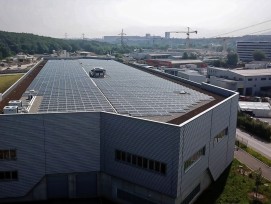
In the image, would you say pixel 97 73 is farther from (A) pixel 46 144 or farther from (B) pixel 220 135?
(A) pixel 46 144

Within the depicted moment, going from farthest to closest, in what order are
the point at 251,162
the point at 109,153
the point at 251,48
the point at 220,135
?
1. the point at 251,48
2. the point at 251,162
3. the point at 220,135
4. the point at 109,153

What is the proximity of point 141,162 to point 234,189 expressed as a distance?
8.65 metres

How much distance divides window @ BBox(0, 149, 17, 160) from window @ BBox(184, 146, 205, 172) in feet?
34.8

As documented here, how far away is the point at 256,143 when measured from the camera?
36031 millimetres

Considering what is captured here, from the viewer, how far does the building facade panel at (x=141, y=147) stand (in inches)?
700

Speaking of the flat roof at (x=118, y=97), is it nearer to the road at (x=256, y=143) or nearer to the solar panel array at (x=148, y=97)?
the solar panel array at (x=148, y=97)

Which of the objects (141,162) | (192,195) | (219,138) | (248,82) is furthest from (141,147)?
(248,82)

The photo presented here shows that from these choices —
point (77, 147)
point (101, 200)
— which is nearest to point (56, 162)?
point (77, 147)

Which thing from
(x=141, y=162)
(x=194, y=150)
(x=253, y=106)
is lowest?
(x=253, y=106)

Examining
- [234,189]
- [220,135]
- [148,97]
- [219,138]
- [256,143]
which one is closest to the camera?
[234,189]

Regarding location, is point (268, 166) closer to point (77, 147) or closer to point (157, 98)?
point (157, 98)

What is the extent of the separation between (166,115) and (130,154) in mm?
4225

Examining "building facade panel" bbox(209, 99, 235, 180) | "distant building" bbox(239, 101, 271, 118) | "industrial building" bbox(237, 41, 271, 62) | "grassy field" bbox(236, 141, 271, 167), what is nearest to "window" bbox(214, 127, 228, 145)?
"building facade panel" bbox(209, 99, 235, 180)

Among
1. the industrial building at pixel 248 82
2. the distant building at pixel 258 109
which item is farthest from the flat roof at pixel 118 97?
the industrial building at pixel 248 82
